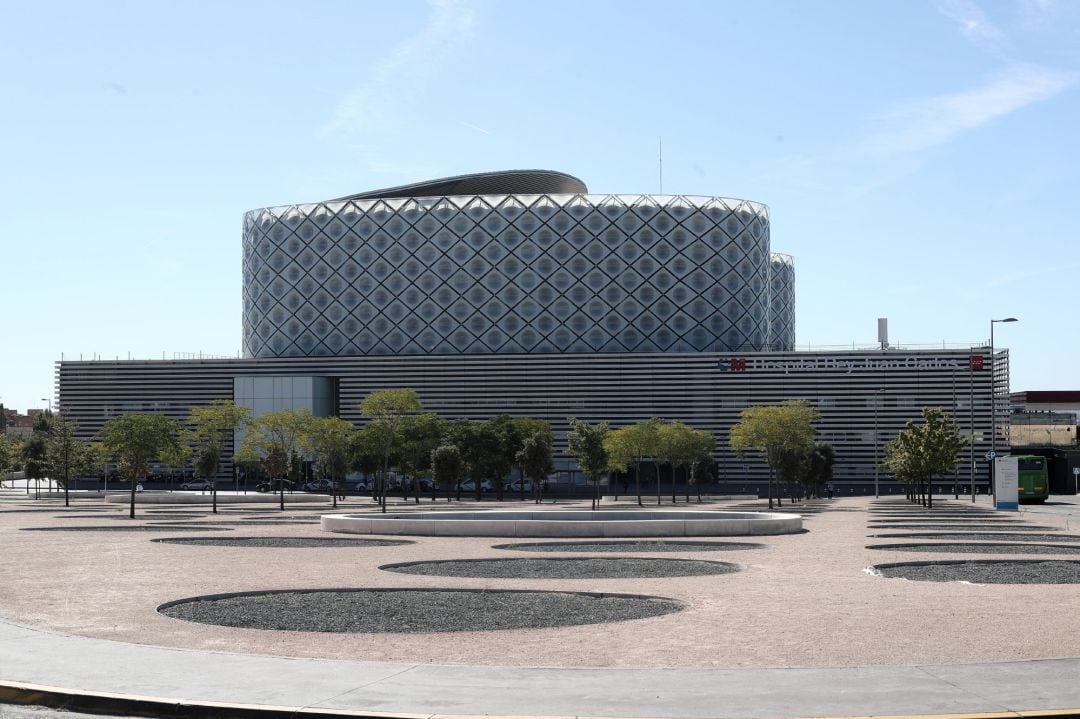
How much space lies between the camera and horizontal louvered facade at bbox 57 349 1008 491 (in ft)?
474

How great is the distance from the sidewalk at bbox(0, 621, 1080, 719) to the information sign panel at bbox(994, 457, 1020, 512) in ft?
198

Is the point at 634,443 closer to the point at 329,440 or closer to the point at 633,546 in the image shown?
the point at 329,440

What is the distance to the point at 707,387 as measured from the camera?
14875 cm

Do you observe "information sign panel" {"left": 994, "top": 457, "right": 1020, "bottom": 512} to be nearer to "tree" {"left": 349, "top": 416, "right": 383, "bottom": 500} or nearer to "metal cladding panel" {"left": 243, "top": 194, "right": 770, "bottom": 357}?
"tree" {"left": 349, "top": 416, "right": 383, "bottom": 500}

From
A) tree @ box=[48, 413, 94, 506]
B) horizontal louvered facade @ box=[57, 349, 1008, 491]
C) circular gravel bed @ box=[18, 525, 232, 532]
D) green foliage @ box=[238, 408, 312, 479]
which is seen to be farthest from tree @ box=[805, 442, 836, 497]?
circular gravel bed @ box=[18, 525, 232, 532]

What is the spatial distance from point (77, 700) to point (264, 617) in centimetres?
752

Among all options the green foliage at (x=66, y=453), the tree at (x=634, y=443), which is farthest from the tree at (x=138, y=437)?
the tree at (x=634, y=443)

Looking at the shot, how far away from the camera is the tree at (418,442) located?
4077 inches

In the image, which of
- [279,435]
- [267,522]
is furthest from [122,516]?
[279,435]

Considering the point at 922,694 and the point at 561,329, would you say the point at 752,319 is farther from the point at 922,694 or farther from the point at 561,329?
the point at 922,694

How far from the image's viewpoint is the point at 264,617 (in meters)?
20.7

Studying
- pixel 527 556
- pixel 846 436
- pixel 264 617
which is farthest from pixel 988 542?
pixel 846 436

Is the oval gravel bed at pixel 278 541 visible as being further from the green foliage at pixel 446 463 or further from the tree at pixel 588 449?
the green foliage at pixel 446 463

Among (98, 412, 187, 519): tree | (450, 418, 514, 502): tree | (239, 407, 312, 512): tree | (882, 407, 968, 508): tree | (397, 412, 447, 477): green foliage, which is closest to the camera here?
(98, 412, 187, 519): tree
